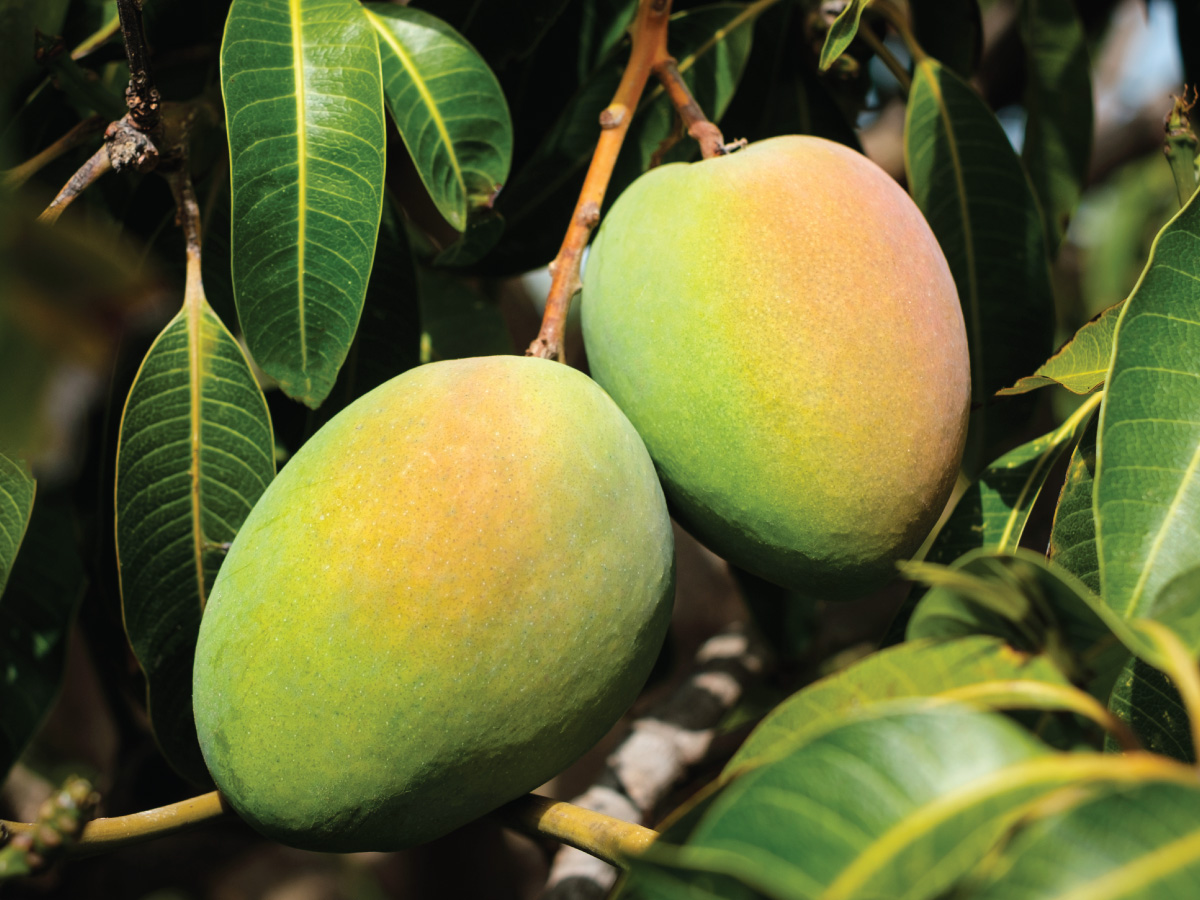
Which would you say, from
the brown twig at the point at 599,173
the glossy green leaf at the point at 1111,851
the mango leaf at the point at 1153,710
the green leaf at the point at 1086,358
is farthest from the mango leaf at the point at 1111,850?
the brown twig at the point at 599,173

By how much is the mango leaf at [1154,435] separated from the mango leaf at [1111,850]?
20 centimetres

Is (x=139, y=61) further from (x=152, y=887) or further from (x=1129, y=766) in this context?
(x=152, y=887)

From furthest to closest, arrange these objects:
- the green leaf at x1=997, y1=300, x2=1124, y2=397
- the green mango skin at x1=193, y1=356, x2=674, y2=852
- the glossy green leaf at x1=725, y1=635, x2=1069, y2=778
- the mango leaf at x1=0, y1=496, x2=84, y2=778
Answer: the mango leaf at x1=0, y1=496, x2=84, y2=778 < the green leaf at x1=997, y1=300, x2=1124, y2=397 < the green mango skin at x1=193, y1=356, x2=674, y2=852 < the glossy green leaf at x1=725, y1=635, x2=1069, y2=778

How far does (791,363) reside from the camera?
2.30 feet

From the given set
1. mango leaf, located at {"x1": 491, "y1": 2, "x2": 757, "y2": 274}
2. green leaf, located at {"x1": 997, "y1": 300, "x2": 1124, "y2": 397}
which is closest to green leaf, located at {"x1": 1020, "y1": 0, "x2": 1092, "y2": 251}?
mango leaf, located at {"x1": 491, "y1": 2, "x2": 757, "y2": 274}

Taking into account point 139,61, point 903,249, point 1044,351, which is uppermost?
point 139,61

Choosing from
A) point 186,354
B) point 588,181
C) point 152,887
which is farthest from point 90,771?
point 588,181

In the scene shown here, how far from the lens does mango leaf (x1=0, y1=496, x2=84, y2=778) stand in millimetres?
964

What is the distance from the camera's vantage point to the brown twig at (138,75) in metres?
0.77

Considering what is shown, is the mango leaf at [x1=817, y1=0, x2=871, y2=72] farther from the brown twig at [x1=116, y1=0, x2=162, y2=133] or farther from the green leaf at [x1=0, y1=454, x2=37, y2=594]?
the green leaf at [x1=0, y1=454, x2=37, y2=594]

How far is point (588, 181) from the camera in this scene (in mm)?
881

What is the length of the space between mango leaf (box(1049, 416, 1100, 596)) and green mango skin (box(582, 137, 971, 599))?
0.09 metres

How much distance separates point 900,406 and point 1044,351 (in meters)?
0.42

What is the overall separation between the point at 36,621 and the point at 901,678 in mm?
955
